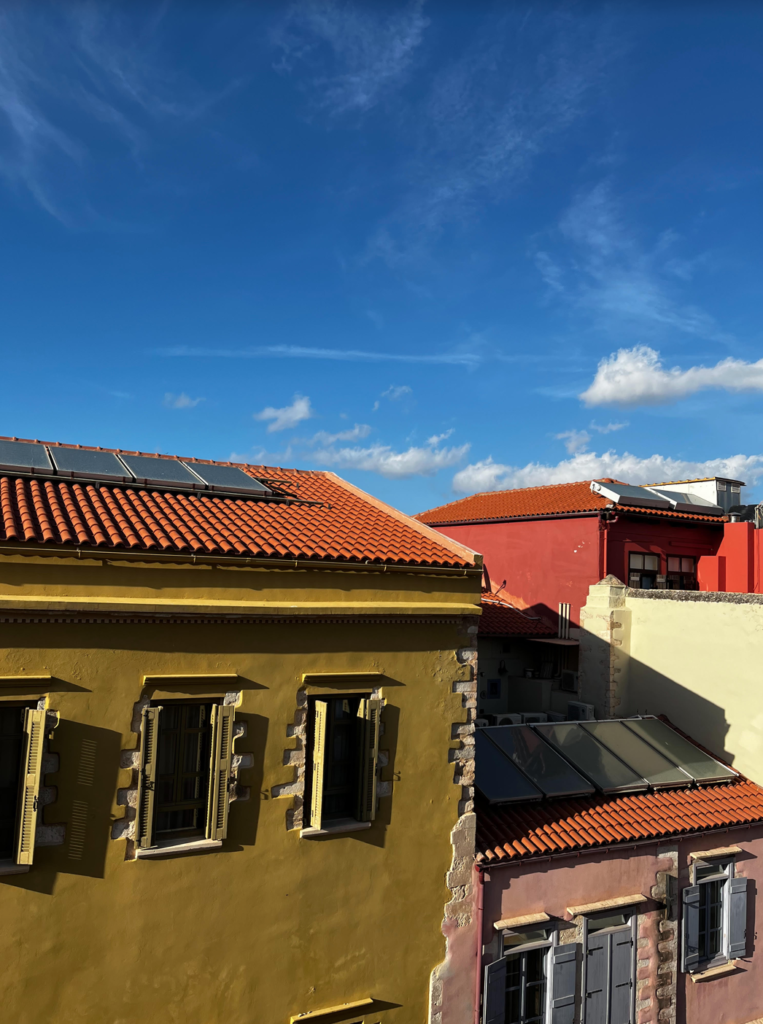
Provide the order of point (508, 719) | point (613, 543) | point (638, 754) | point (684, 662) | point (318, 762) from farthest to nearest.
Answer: point (613, 543)
point (508, 719)
point (684, 662)
point (638, 754)
point (318, 762)

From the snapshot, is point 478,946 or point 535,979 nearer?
point 478,946

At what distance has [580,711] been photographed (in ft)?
56.4

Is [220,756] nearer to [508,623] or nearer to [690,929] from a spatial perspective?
[690,929]

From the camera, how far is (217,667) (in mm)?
9375

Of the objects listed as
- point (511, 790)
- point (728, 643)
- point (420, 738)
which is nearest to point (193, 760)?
point (420, 738)

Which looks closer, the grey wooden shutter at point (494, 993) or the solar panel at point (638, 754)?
the grey wooden shutter at point (494, 993)

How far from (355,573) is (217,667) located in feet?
7.59

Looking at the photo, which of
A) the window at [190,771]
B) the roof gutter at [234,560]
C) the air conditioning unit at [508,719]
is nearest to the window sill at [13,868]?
the window at [190,771]

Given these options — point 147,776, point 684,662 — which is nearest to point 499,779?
point 684,662

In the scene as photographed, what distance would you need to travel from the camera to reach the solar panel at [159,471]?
11516 millimetres

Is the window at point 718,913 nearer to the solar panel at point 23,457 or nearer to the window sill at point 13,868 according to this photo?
the window sill at point 13,868

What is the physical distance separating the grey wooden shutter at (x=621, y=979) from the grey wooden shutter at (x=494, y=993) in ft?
6.89

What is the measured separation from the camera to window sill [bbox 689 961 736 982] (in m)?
12.4

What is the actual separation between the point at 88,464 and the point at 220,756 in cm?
525
